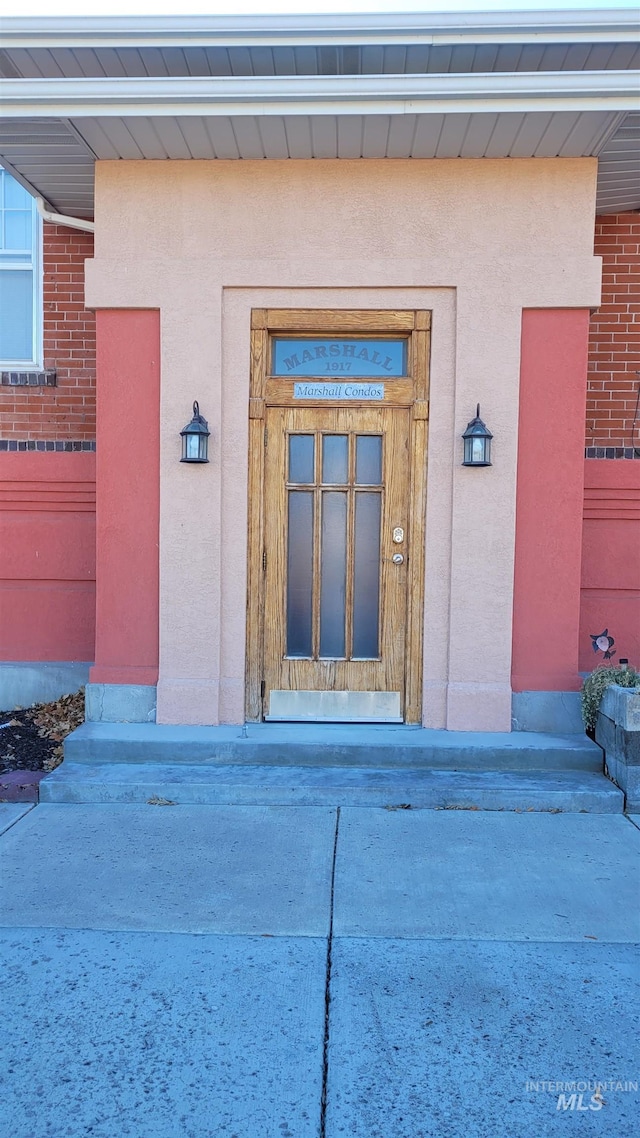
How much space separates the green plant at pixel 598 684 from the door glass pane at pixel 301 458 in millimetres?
2280

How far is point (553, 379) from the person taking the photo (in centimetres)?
580

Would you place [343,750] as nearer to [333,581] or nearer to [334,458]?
[333,581]

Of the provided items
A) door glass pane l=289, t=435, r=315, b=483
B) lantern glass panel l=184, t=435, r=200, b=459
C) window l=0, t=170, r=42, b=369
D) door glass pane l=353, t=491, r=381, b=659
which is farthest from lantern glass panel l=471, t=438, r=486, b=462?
window l=0, t=170, r=42, b=369

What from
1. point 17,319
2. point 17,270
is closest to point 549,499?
point 17,319

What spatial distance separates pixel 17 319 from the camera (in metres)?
7.24

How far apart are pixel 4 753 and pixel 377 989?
3.51 meters

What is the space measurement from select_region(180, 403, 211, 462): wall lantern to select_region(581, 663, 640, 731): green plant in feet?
9.53

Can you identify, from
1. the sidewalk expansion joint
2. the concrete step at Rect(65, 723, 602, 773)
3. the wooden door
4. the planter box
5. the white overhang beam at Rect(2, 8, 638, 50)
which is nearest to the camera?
the sidewalk expansion joint

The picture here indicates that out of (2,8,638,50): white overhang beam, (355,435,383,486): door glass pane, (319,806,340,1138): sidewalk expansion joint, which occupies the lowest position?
(319,806,340,1138): sidewalk expansion joint

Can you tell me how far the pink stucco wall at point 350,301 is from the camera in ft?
18.8

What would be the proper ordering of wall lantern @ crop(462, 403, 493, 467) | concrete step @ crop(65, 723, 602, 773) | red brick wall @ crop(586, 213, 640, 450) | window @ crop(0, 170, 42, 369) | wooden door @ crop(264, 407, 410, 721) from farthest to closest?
1. window @ crop(0, 170, 42, 369)
2. red brick wall @ crop(586, 213, 640, 450)
3. wooden door @ crop(264, 407, 410, 721)
4. wall lantern @ crop(462, 403, 493, 467)
5. concrete step @ crop(65, 723, 602, 773)

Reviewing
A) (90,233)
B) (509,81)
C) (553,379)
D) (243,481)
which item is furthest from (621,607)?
(90,233)

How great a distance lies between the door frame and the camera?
5.85 meters

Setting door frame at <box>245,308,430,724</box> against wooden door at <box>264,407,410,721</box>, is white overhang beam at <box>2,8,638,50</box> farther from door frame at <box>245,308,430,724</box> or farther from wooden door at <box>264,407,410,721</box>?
wooden door at <box>264,407,410,721</box>
